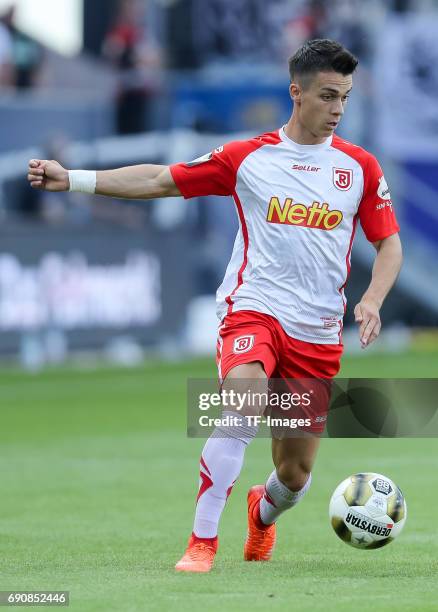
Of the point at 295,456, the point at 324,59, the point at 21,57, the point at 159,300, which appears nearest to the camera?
the point at 324,59

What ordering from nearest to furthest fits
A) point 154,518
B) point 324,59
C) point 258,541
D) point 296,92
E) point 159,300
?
1. point 324,59
2. point 296,92
3. point 258,541
4. point 154,518
5. point 159,300

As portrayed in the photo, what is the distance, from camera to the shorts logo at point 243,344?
6.62 m

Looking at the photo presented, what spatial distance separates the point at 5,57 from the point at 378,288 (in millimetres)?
16162

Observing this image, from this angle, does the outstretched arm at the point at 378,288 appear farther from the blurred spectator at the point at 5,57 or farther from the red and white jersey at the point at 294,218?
the blurred spectator at the point at 5,57

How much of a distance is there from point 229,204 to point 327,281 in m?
16.5

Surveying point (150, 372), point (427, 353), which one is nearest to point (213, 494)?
point (150, 372)

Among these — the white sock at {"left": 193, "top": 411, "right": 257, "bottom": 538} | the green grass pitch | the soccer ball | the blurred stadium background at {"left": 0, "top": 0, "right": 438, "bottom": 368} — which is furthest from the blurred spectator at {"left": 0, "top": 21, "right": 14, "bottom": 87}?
the white sock at {"left": 193, "top": 411, "right": 257, "bottom": 538}

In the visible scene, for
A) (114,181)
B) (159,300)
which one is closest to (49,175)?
(114,181)

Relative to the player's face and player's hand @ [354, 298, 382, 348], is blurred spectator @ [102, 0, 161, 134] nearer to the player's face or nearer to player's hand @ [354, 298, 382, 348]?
the player's face

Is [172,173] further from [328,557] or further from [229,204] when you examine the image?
[229,204]

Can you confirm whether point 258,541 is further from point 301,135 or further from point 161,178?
point 301,135

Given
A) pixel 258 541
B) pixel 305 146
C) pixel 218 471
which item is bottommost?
pixel 258 541

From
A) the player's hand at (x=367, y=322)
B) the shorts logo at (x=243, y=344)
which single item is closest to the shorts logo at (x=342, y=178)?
the player's hand at (x=367, y=322)

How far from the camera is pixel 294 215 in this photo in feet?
22.4
